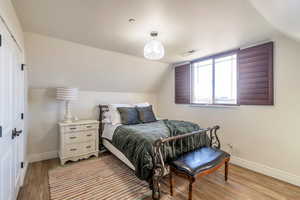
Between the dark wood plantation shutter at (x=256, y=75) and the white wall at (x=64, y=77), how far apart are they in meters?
2.05

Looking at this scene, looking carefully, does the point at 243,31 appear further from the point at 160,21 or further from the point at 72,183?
the point at 72,183

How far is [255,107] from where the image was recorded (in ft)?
8.31

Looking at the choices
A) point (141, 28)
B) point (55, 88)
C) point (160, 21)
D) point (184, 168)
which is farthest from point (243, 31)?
point (55, 88)

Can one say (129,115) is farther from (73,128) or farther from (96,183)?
(96,183)

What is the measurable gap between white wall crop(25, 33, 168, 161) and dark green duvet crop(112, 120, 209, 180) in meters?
1.42

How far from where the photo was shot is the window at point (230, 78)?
2.41 m

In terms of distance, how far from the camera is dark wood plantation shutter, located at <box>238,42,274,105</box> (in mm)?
2354

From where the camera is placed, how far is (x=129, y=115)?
306 cm

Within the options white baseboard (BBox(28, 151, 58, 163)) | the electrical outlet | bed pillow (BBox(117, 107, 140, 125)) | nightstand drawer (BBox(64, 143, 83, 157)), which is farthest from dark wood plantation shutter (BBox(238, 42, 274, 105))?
white baseboard (BBox(28, 151, 58, 163))

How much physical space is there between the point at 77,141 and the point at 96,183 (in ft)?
3.50

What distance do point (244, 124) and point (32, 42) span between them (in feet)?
13.2

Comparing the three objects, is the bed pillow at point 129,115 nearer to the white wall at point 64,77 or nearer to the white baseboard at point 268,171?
the white wall at point 64,77

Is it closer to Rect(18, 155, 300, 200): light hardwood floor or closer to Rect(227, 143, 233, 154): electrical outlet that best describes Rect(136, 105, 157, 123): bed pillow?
Rect(18, 155, 300, 200): light hardwood floor

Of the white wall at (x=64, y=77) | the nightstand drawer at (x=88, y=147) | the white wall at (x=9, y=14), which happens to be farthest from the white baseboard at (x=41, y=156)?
the white wall at (x=9, y=14)
